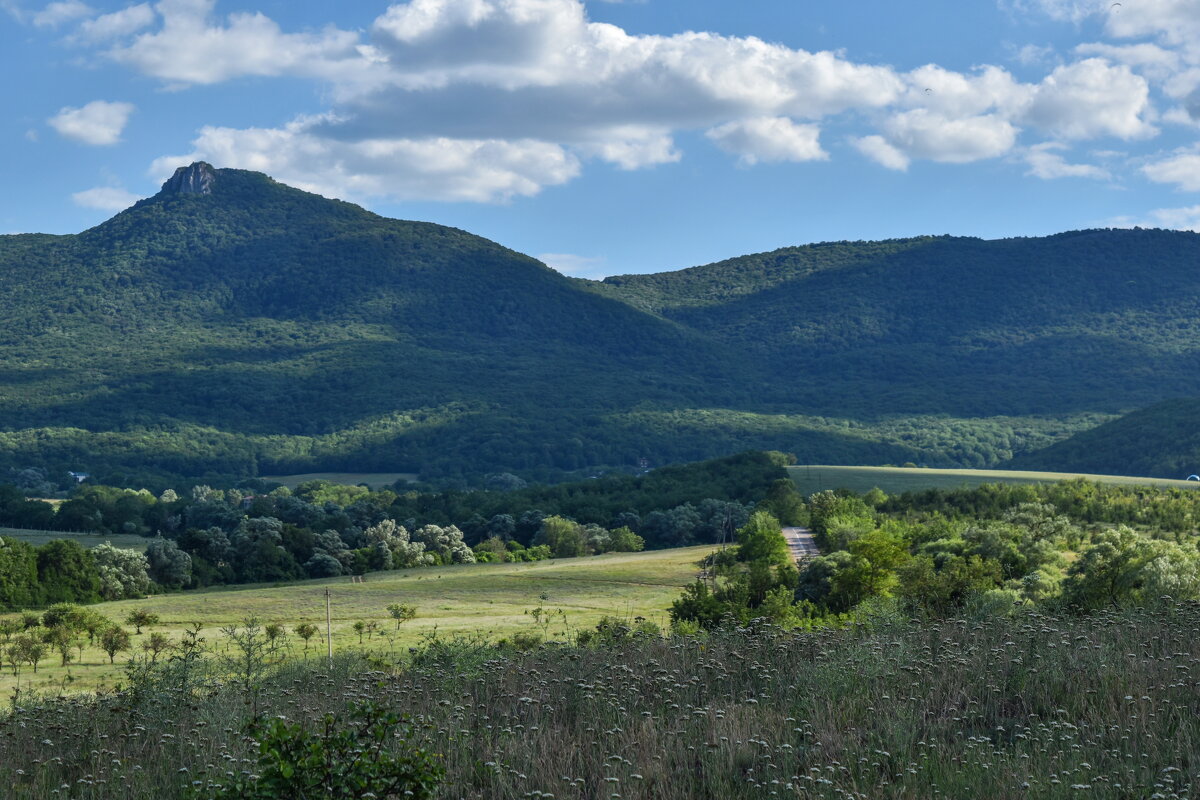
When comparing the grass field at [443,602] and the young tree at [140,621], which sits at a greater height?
the young tree at [140,621]

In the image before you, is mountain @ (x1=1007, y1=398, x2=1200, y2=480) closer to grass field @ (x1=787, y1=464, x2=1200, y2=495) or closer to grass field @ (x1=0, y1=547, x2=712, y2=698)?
grass field @ (x1=787, y1=464, x2=1200, y2=495)

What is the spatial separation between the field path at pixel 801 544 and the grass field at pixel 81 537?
113 feet

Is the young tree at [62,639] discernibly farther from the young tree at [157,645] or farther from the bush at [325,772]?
the bush at [325,772]

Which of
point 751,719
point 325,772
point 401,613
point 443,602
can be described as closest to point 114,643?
point 401,613

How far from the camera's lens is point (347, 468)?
514ft

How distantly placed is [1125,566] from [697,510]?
5759 cm

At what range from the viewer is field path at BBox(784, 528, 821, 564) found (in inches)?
1960

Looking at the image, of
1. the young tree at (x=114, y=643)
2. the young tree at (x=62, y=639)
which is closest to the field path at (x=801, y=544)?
the young tree at (x=114, y=643)

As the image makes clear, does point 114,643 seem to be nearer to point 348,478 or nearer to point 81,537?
point 81,537

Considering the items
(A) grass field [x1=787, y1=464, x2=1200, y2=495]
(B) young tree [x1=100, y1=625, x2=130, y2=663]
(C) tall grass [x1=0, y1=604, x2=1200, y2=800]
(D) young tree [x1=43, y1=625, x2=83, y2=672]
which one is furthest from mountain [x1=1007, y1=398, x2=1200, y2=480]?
(C) tall grass [x1=0, y1=604, x2=1200, y2=800]

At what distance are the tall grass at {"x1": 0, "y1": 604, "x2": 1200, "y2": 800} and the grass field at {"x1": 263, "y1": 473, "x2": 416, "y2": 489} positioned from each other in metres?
123

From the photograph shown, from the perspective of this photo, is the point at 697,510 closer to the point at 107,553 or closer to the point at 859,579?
the point at 107,553

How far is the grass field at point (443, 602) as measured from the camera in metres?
34.1

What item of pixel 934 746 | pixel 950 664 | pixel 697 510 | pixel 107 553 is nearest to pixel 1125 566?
pixel 950 664
